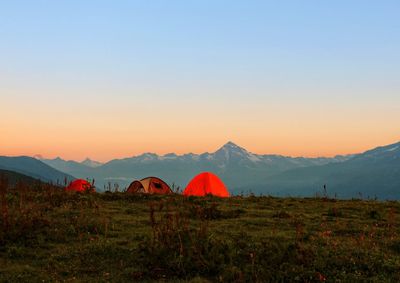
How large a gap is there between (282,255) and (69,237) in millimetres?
7799

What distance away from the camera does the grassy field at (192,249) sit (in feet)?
38.3

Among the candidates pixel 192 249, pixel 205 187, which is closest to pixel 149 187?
pixel 205 187

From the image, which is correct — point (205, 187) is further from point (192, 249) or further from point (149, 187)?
point (192, 249)

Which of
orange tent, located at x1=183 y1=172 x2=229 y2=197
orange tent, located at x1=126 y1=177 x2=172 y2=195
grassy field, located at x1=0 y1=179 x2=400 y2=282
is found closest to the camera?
grassy field, located at x1=0 y1=179 x2=400 y2=282

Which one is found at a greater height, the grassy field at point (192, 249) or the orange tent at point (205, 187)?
the orange tent at point (205, 187)

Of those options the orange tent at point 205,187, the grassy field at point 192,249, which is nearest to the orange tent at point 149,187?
the orange tent at point 205,187

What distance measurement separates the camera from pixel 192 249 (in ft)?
41.6

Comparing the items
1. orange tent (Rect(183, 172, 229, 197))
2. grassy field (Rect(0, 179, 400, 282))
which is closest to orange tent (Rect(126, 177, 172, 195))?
orange tent (Rect(183, 172, 229, 197))

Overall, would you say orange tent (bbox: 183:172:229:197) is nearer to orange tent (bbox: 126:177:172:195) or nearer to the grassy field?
orange tent (bbox: 126:177:172:195)

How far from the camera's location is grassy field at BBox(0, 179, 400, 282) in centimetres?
1168

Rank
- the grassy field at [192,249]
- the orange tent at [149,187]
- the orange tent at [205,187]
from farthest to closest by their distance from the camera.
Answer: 1. the orange tent at [205,187]
2. the orange tent at [149,187]
3. the grassy field at [192,249]

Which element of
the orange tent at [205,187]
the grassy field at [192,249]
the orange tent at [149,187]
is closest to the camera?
the grassy field at [192,249]

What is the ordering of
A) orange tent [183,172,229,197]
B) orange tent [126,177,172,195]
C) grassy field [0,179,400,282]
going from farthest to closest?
orange tent [183,172,229,197] < orange tent [126,177,172,195] < grassy field [0,179,400,282]

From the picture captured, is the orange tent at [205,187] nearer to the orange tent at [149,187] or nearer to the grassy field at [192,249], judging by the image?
the orange tent at [149,187]
